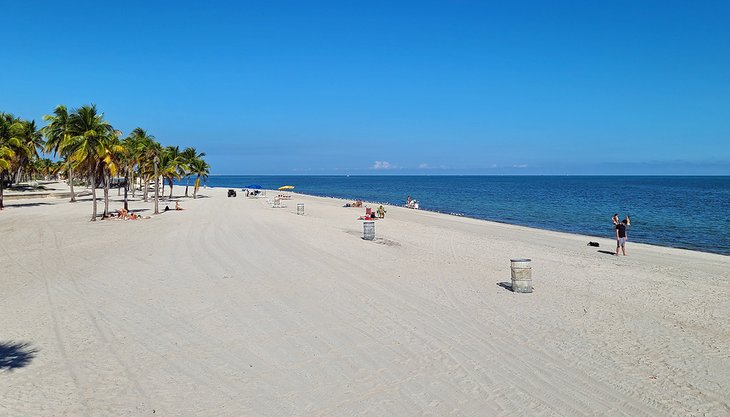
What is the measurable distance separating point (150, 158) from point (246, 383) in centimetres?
4619

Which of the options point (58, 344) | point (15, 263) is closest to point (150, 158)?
point (15, 263)

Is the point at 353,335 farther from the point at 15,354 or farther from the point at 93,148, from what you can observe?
the point at 93,148

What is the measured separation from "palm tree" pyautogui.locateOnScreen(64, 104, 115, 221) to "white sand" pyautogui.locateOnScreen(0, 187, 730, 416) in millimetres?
10411

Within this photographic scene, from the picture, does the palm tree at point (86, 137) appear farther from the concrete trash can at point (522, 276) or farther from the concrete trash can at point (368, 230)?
the concrete trash can at point (522, 276)

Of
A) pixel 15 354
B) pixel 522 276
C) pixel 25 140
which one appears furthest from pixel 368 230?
pixel 25 140

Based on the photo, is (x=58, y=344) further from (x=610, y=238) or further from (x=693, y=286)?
(x=610, y=238)

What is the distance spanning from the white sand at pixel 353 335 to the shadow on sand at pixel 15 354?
0.15m

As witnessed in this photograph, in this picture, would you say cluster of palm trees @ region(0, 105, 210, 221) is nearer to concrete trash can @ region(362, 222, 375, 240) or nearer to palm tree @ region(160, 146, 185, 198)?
palm tree @ region(160, 146, 185, 198)

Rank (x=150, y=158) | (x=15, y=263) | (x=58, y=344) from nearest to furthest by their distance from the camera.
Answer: (x=58, y=344)
(x=15, y=263)
(x=150, y=158)

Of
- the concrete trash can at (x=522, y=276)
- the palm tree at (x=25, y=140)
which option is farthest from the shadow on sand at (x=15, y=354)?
the palm tree at (x=25, y=140)

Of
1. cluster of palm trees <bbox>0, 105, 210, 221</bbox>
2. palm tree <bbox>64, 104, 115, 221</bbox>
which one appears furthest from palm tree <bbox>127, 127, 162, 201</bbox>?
palm tree <bbox>64, 104, 115, 221</bbox>

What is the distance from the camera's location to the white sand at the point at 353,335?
6.42 metres

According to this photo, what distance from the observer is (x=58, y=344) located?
8.23 meters

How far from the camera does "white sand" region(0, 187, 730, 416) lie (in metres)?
6.42
